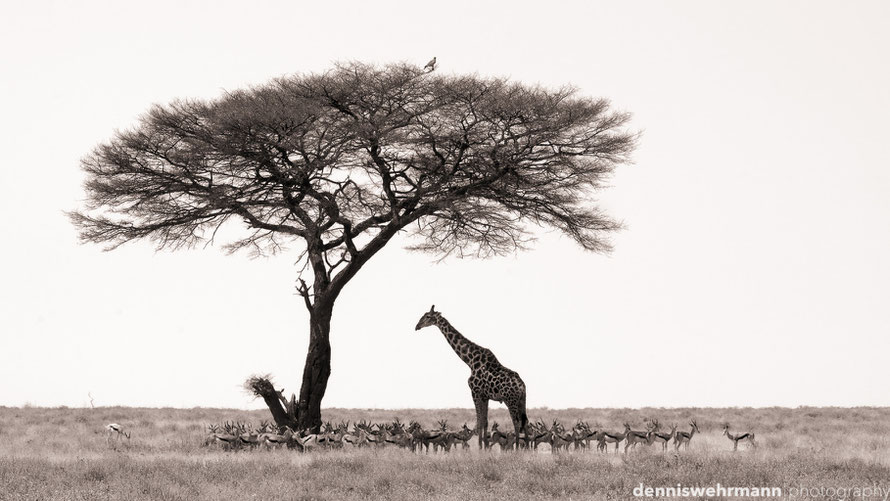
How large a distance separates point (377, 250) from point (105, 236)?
6584mm

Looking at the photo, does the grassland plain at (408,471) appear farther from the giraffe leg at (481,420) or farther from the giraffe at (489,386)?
the giraffe at (489,386)

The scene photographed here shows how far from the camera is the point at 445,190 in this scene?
810 inches

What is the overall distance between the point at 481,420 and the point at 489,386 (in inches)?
27.4

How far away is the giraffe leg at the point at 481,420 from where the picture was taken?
18.2 metres

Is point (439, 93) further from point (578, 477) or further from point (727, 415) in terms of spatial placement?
point (727, 415)

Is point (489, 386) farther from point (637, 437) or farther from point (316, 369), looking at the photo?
point (316, 369)

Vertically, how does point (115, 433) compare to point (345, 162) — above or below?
below

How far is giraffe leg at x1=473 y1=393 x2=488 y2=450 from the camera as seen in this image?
18188 mm

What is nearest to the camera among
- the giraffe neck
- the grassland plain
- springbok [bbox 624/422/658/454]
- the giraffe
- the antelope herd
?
the grassland plain

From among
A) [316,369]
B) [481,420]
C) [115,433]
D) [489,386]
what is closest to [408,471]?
[481,420]

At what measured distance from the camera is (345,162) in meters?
20.5

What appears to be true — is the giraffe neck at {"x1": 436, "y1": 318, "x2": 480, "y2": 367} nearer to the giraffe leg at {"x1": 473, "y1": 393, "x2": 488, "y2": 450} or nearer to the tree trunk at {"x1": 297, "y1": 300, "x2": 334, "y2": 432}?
the giraffe leg at {"x1": 473, "y1": 393, "x2": 488, "y2": 450}

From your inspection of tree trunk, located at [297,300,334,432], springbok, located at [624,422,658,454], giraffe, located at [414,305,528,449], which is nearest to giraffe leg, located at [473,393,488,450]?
giraffe, located at [414,305,528,449]

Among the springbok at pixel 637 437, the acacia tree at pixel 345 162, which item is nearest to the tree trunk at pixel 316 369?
the acacia tree at pixel 345 162
